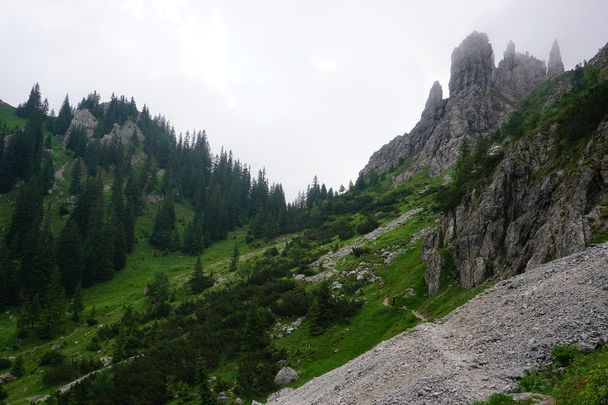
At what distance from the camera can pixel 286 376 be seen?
1613 inches

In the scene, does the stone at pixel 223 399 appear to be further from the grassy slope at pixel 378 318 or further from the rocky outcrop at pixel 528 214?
the rocky outcrop at pixel 528 214

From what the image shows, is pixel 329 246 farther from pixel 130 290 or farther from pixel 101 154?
pixel 101 154

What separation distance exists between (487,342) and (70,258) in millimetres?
98492

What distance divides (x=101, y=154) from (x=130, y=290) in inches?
3981

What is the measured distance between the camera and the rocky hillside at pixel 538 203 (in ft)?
109

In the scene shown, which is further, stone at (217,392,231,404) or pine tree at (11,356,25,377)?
pine tree at (11,356,25,377)

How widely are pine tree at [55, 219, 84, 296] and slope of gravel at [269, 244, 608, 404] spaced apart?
81803 millimetres

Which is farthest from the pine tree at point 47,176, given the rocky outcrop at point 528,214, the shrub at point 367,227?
the rocky outcrop at point 528,214

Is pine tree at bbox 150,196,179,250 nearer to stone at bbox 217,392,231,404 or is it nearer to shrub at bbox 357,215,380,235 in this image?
shrub at bbox 357,215,380,235

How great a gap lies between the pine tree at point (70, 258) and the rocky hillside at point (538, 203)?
81.6 meters

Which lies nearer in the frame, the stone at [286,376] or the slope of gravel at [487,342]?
the slope of gravel at [487,342]

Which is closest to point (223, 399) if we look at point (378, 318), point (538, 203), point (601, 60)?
point (378, 318)

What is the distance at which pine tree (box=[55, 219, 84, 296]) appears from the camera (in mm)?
95812

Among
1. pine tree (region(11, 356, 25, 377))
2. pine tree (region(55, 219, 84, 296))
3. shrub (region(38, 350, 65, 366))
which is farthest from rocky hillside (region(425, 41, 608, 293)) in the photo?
pine tree (region(55, 219, 84, 296))
